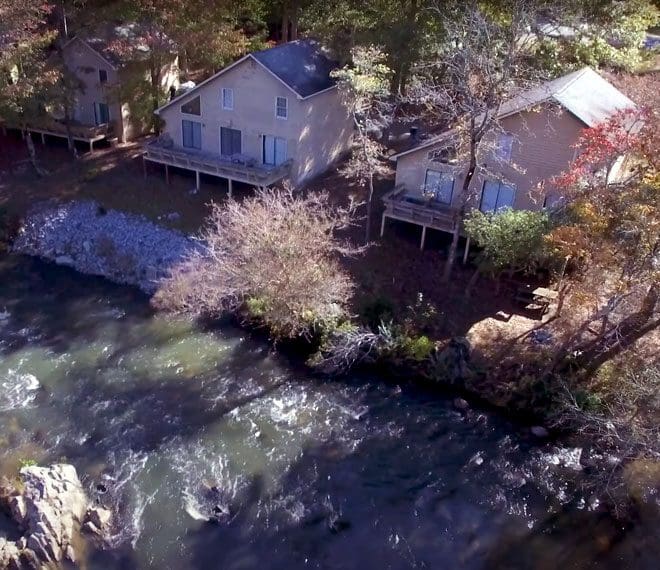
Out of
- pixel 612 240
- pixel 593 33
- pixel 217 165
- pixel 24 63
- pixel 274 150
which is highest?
pixel 593 33

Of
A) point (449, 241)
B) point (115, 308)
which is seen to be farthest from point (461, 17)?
point (115, 308)

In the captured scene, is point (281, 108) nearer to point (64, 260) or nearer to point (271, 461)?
point (64, 260)

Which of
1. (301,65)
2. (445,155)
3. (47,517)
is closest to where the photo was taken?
(47,517)

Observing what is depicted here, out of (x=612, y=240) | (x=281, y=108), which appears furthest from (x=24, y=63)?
(x=612, y=240)

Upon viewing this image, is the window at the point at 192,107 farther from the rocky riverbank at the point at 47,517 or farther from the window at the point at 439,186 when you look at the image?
the rocky riverbank at the point at 47,517

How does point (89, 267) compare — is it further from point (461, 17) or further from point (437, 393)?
point (461, 17)

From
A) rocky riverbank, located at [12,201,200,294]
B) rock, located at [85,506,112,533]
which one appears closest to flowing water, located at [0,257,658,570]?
rock, located at [85,506,112,533]

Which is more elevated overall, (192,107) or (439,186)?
(192,107)
